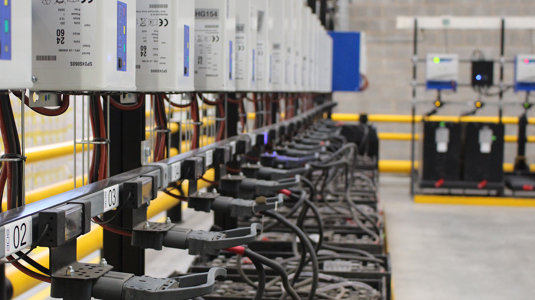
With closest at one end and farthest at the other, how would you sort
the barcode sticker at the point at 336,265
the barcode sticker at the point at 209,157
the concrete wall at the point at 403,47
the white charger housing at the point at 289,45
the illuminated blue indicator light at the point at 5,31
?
the illuminated blue indicator light at the point at 5,31 < the barcode sticker at the point at 209,157 < the barcode sticker at the point at 336,265 < the white charger housing at the point at 289,45 < the concrete wall at the point at 403,47

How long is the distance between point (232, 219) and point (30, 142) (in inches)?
55.0

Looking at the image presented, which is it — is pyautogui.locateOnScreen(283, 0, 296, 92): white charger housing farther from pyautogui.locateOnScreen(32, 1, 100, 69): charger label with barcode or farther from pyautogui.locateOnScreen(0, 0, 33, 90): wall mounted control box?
pyautogui.locateOnScreen(0, 0, 33, 90): wall mounted control box

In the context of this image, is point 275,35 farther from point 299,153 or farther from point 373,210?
point 373,210

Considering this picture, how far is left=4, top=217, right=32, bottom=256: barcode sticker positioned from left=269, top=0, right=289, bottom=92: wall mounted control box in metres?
2.42

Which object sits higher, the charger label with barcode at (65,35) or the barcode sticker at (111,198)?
the charger label with barcode at (65,35)

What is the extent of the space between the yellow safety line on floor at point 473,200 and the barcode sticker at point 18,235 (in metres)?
7.06

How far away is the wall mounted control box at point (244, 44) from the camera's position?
9.41 ft

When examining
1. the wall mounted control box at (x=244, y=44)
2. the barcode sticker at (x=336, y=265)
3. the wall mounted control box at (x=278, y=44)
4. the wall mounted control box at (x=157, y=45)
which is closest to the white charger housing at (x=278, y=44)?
the wall mounted control box at (x=278, y=44)

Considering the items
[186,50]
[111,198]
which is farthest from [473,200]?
[111,198]

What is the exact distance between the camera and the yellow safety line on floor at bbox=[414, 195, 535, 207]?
26.0 feet

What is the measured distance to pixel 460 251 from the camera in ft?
18.4

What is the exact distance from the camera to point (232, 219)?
391cm

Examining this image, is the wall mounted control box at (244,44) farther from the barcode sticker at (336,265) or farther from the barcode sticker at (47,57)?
the barcode sticker at (47,57)

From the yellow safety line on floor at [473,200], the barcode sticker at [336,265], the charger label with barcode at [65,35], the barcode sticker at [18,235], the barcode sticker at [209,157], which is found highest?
→ the charger label with barcode at [65,35]
